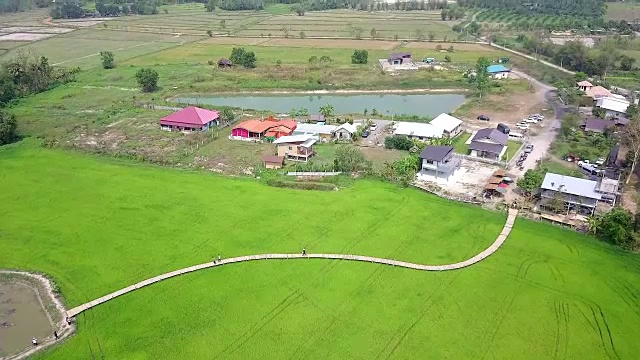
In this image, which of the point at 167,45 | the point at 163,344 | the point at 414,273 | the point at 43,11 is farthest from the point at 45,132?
the point at 43,11

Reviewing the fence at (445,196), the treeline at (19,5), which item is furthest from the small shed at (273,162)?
the treeline at (19,5)

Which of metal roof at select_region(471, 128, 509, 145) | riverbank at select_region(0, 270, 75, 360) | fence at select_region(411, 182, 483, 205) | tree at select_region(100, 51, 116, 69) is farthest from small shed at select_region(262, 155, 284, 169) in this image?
tree at select_region(100, 51, 116, 69)

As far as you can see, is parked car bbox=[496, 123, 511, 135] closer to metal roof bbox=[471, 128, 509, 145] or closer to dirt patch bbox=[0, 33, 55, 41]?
metal roof bbox=[471, 128, 509, 145]

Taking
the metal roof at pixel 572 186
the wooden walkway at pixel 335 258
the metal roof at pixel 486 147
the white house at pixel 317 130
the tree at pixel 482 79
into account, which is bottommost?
the wooden walkway at pixel 335 258

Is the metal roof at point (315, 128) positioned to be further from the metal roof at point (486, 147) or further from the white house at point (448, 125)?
the metal roof at point (486, 147)

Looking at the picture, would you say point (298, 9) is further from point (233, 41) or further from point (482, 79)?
point (482, 79)

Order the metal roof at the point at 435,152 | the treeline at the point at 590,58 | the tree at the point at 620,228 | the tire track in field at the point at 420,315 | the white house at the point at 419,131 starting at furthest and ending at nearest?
the treeline at the point at 590,58 < the white house at the point at 419,131 < the metal roof at the point at 435,152 < the tree at the point at 620,228 < the tire track in field at the point at 420,315

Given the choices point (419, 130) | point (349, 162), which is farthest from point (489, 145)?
point (349, 162)
